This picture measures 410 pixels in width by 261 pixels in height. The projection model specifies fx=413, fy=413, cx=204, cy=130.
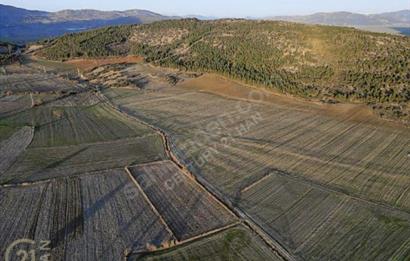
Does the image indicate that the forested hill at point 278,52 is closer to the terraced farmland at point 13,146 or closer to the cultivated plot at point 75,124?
the cultivated plot at point 75,124

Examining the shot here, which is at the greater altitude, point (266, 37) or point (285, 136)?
point (266, 37)

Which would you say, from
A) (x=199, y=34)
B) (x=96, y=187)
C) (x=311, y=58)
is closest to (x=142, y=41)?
(x=199, y=34)

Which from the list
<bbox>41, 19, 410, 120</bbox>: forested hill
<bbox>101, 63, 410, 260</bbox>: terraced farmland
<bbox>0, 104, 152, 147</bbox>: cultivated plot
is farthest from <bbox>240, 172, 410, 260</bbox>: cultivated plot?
<bbox>41, 19, 410, 120</bbox>: forested hill

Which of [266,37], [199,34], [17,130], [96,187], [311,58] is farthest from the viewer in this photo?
[199,34]

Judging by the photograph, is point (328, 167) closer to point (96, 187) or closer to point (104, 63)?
point (96, 187)

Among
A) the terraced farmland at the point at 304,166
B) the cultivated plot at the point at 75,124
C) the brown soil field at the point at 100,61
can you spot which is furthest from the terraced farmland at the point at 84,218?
the brown soil field at the point at 100,61

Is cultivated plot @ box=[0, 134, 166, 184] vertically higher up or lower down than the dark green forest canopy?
lower down

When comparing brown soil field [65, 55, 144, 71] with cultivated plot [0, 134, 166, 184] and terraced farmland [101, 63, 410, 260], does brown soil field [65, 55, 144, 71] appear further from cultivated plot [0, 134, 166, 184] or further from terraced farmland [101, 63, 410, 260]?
cultivated plot [0, 134, 166, 184]
